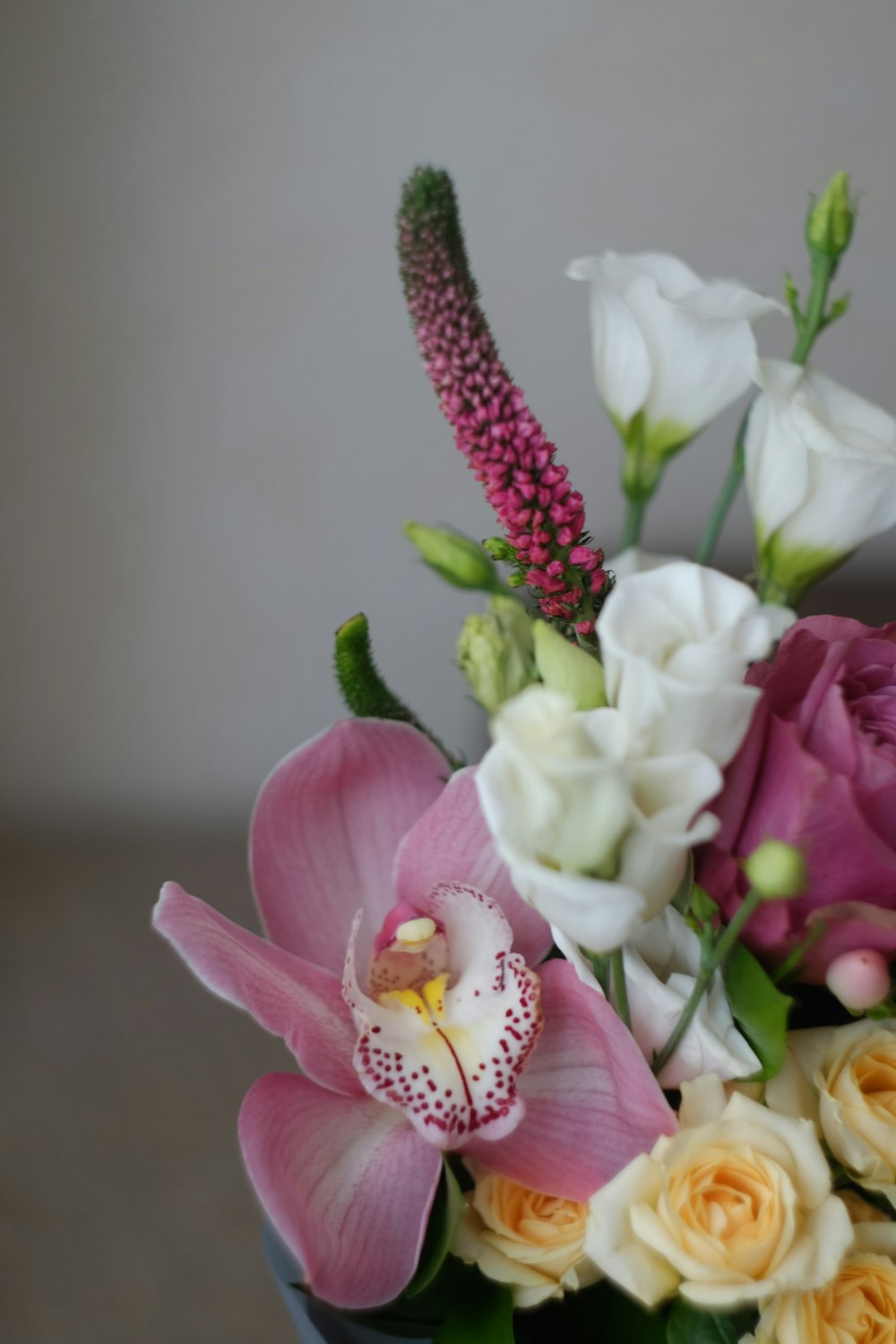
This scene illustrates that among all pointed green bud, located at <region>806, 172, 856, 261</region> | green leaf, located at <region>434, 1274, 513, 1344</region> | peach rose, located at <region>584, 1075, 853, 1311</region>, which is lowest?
green leaf, located at <region>434, 1274, 513, 1344</region>

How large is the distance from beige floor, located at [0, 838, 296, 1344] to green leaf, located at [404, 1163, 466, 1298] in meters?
0.68

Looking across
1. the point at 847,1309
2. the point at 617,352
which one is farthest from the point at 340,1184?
the point at 617,352

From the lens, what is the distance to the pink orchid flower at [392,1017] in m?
0.31

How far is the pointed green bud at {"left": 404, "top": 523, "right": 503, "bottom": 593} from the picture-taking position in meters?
0.26

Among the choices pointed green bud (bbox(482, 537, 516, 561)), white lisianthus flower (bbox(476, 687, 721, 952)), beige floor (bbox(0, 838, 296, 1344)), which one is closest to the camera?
white lisianthus flower (bbox(476, 687, 721, 952))

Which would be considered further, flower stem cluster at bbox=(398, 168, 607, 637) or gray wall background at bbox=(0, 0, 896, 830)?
gray wall background at bbox=(0, 0, 896, 830)

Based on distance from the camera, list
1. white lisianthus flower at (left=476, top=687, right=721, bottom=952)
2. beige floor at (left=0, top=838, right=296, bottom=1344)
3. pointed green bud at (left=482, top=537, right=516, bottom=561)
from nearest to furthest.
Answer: white lisianthus flower at (left=476, top=687, right=721, bottom=952) → pointed green bud at (left=482, top=537, right=516, bottom=561) → beige floor at (left=0, top=838, right=296, bottom=1344)

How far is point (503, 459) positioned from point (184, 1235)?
0.91 metres

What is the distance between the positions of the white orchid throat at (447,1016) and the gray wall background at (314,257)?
83cm

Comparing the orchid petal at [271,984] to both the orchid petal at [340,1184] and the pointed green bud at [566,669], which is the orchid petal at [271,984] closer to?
the orchid petal at [340,1184]

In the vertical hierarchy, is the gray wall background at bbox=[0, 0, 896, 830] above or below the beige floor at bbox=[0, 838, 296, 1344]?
above

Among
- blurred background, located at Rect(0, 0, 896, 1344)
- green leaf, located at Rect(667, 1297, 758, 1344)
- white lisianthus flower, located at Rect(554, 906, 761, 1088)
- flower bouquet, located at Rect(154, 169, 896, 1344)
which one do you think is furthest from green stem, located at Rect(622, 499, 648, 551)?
blurred background, located at Rect(0, 0, 896, 1344)

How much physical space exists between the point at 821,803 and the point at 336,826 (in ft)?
0.53

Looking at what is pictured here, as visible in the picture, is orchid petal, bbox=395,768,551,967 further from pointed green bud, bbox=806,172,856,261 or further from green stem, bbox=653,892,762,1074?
pointed green bud, bbox=806,172,856,261
